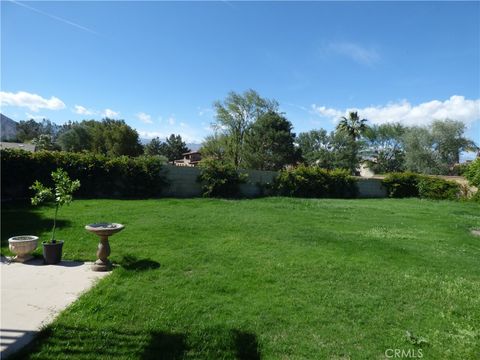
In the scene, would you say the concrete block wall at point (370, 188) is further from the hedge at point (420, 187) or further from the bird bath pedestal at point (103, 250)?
the bird bath pedestal at point (103, 250)

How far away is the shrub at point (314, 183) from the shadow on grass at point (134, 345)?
17.0 m

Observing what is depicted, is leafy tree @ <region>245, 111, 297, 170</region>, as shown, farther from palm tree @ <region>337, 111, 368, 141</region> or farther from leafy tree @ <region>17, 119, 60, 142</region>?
leafy tree @ <region>17, 119, 60, 142</region>

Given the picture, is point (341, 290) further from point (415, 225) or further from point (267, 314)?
point (415, 225)

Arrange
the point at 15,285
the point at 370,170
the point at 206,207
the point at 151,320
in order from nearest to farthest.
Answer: the point at 151,320 < the point at 15,285 < the point at 206,207 < the point at 370,170

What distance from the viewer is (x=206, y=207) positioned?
13.2 meters

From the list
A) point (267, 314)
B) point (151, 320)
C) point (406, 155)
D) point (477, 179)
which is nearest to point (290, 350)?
point (267, 314)

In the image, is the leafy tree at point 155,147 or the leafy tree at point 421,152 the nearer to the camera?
the leafy tree at point 421,152

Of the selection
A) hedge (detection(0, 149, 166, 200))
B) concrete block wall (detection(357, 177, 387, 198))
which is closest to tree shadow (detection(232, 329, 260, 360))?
hedge (detection(0, 149, 166, 200))

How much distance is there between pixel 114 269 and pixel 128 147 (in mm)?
47420

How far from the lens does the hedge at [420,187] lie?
24.7 m

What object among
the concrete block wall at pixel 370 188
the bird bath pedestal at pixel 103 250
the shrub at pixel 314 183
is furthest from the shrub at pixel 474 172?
the bird bath pedestal at pixel 103 250

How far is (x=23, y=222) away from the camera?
30.0ft

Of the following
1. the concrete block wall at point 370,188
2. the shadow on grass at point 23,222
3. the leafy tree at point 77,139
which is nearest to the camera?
the shadow on grass at point 23,222

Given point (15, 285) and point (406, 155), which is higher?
point (406, 155)
